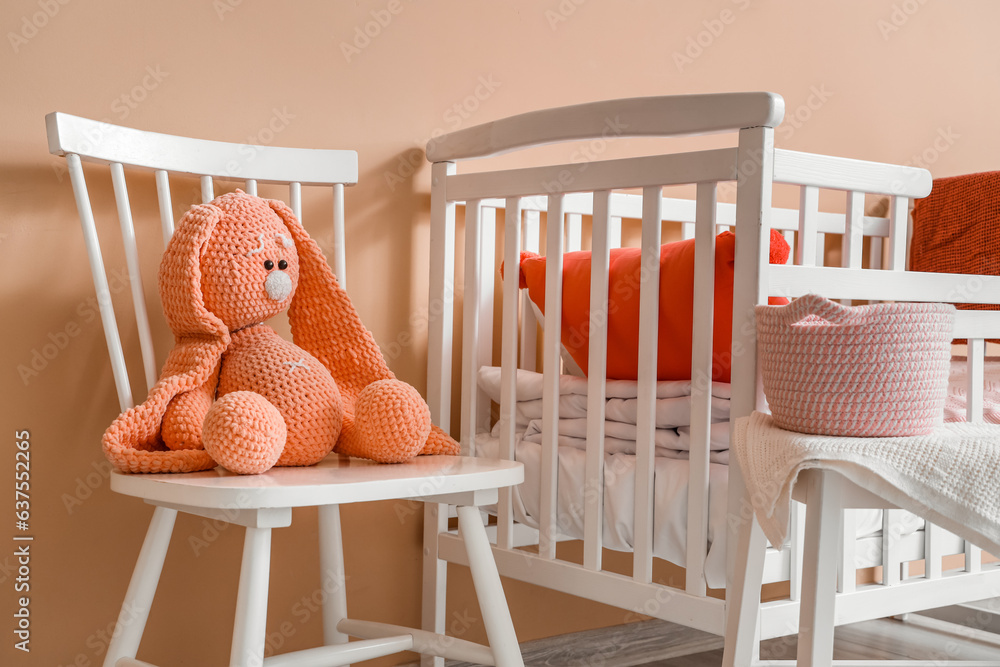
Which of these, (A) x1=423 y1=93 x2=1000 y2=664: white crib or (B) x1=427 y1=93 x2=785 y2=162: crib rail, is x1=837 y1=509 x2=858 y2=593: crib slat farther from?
(B) x1=427 y1=93 x2=785 y2=162: crib rail

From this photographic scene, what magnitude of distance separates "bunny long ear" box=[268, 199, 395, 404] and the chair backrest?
0.41 ft

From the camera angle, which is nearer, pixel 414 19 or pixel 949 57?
pixel 414 19

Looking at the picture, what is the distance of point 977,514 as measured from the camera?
2.24 ft

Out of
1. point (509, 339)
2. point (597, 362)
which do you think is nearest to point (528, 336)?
point (509, 339)

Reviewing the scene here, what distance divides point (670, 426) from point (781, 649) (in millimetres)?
716

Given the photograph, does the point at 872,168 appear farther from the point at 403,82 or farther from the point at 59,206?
the point at 59,206

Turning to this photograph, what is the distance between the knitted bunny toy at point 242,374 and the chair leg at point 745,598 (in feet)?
1.12

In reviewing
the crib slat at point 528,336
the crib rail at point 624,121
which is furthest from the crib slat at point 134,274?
the crib slat at point 528,336

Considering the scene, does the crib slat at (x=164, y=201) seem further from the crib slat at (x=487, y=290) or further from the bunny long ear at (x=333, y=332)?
the crib slat at (x=487, y=290)

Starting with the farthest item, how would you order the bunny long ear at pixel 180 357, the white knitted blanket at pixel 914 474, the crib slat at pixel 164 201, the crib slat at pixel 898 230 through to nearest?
the crib slat at pixel 898 230
the crib slat at pixel 164 201
the bunny long ear at pixel 180 357
the white knitted blanket at pixel 914 474

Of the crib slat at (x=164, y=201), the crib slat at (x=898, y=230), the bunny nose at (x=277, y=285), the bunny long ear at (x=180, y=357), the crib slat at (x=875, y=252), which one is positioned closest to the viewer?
the bunny long ear at (x=180, y=357)

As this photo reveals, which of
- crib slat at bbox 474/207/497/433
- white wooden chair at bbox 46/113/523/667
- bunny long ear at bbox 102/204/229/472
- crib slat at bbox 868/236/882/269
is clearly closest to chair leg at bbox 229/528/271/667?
white wooden chair at bbox 46/113/523/667

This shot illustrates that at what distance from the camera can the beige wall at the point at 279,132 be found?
1045 millimetres

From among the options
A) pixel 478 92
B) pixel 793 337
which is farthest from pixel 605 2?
pixel 793 337
